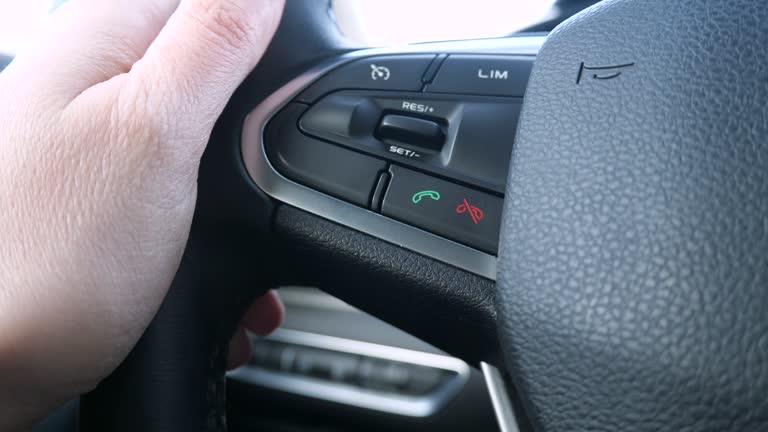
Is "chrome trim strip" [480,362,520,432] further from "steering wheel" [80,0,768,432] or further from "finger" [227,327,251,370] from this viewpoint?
"finger" [227,327,251,370]

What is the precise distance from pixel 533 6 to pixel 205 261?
50 centimetres

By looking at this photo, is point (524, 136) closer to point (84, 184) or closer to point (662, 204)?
point (662, 204)

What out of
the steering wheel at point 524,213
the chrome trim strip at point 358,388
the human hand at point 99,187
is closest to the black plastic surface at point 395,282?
the steering wheel at point 524,213

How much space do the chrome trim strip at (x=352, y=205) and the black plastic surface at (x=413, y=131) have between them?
7 cm

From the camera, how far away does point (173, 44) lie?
0.57m

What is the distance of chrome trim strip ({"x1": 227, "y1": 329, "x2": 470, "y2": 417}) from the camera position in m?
0.88

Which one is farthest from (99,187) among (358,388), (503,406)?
(358,388)

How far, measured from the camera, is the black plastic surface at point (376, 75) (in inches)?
25.1

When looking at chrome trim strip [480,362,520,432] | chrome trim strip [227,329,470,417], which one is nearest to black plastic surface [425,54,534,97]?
chrome trim strip [480,362,520,432]

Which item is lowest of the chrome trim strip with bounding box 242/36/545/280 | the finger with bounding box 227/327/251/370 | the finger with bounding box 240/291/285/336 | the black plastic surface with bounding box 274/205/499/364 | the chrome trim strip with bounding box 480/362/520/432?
the finger with bounding box 227/327/251/370

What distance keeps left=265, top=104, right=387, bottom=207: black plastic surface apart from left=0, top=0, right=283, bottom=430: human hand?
7 centimetres

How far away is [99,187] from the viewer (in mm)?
548

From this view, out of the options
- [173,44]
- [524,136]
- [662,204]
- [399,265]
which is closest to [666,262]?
[662,204]

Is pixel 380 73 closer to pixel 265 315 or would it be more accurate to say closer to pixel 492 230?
pixel 492 230
